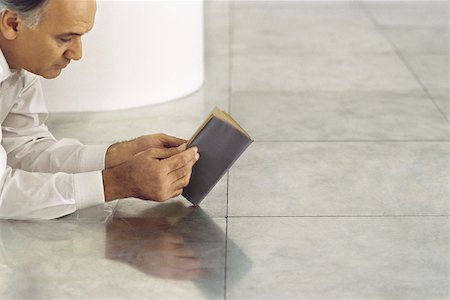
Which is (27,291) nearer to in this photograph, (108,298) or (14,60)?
(108,298)

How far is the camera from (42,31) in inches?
87.7

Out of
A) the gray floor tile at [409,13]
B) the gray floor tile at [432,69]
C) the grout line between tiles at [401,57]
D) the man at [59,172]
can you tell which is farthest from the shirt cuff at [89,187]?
the gray floor tile at [409,13]

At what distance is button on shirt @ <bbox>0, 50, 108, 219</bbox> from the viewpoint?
231 cm

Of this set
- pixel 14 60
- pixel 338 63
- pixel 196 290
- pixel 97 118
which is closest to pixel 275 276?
pixel 196 290

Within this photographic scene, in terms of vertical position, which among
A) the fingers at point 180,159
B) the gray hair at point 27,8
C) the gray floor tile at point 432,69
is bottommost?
the gray floor tile at point 432,69

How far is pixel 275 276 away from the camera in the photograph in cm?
211

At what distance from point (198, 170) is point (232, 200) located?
0.71ft

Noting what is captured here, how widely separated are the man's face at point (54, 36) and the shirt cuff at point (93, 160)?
0.97ft

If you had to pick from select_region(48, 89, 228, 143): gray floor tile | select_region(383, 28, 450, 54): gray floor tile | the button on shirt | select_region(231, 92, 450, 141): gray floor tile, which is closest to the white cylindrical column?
select_region(48, 89, 228, 143): gray floor tile

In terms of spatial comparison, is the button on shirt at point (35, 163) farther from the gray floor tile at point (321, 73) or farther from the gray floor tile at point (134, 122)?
the gray floor tile at point (321, 73)

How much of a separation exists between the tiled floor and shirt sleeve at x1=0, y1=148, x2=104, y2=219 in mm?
172

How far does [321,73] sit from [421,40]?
92 cm

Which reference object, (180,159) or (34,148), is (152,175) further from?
(34,148)

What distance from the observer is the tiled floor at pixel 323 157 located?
2.12 metres
